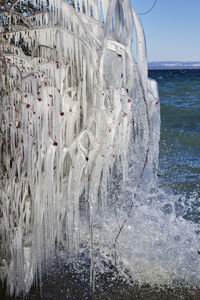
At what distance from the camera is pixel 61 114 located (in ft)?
7.92

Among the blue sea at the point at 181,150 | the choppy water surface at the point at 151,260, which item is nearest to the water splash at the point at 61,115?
the choppy water surface at the point at 151,260

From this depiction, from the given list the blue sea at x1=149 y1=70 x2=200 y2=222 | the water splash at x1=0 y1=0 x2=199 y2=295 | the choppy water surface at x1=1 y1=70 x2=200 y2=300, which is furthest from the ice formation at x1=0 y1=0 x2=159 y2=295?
the blue sea at x1=149 y1=70 x2=200 y2=222

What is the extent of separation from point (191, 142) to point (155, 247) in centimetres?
598

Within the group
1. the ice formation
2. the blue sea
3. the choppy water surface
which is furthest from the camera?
the blue sea

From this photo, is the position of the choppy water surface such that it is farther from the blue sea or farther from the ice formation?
the ice formation

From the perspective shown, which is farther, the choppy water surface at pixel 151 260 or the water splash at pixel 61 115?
the choppy water surface at pixel 151 260

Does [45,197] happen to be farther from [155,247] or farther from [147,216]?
[147,216]

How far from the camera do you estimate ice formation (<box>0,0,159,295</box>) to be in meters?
2.42

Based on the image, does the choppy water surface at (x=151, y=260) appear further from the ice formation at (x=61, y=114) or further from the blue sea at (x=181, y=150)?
the ice formation at (x=61, y=114)

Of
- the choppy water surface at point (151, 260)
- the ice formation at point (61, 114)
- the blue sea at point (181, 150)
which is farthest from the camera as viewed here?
the blue sea at point (181, 150)

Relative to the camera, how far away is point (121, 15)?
7.97ft

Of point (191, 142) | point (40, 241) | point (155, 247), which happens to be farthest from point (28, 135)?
point (191, 142)

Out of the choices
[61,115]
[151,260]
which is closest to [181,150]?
[151,260]

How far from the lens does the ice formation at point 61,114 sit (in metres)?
2.42
